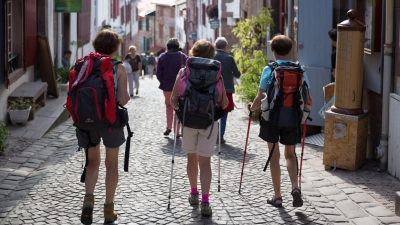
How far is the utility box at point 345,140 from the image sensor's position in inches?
358

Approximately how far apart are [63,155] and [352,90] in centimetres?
378

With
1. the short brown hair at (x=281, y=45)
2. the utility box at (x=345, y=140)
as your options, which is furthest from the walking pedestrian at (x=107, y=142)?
the utility box at (x=345, y=140)

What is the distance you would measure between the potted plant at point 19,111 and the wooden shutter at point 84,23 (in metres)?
11.4

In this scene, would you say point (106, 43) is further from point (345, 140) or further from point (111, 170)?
point (345, 140)

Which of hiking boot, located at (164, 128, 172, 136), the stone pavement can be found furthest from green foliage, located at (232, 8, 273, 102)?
Answer: the stone pavement

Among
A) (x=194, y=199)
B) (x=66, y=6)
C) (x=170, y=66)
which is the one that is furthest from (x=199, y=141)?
(x=66, y=6)

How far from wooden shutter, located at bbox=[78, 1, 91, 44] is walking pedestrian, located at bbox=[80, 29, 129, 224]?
56.8ft

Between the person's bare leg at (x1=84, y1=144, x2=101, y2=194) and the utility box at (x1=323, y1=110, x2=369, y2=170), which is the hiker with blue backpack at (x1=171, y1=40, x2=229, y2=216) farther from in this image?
the utility box at (x1=323, y1=110, x2=369, y2=170)

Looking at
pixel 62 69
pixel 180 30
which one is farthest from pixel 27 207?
pixel 180 30

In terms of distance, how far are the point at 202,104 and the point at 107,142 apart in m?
0.92

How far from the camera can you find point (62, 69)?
18094mm

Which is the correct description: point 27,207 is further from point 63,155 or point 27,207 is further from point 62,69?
point 62,69

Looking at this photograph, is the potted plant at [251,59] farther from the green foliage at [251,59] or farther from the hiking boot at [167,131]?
the hiking boot at [167,131]

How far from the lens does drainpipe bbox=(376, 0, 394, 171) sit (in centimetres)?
887
